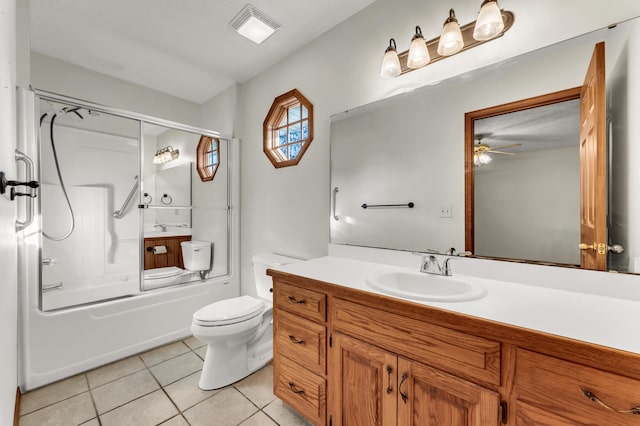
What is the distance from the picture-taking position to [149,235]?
8.07 feet

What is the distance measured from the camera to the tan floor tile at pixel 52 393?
1.56 meters

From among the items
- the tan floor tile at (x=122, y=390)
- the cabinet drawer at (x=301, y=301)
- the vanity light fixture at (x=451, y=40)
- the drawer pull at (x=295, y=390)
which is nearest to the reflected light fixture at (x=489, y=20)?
the vanity light fixture at (x=451, y=40)

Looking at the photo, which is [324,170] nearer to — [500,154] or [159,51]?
[500,154]

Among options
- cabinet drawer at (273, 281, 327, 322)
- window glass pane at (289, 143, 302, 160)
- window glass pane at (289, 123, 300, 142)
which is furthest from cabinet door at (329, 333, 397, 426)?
window glass pane at (289, 123, 300, 142)

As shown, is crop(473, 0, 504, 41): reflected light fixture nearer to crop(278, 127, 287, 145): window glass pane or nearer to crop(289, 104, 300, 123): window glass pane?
crop(289, 104, 300, 123): window glass pane

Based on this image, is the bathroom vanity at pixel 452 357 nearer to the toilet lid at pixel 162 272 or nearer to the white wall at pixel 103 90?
the toilet lid at pixel 162 272

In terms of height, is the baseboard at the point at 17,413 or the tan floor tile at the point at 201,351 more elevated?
the baseboard at the point at 17,413

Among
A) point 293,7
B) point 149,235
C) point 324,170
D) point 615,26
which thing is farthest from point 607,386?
point 149,235

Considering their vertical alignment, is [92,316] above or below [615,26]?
below

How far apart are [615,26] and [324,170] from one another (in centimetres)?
156

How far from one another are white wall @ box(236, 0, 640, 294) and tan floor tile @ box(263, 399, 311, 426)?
3.31ft

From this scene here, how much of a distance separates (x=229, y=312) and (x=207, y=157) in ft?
6.18

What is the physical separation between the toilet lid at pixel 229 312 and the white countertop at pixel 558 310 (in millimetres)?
767

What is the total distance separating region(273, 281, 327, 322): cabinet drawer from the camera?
49.9 inches
